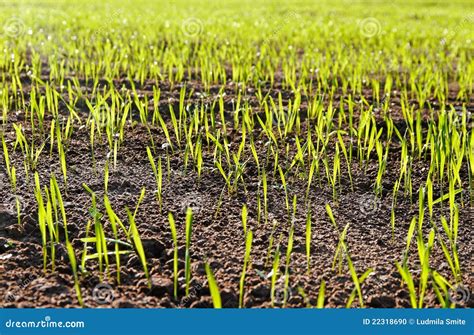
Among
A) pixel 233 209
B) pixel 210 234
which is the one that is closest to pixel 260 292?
pixel 210 234

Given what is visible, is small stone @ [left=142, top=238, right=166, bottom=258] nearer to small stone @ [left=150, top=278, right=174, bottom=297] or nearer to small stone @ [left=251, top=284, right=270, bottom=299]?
small stone @ [left=150, top=278, right=174, bottom=297]

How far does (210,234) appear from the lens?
2.24m

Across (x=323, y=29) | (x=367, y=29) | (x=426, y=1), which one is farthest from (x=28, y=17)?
(x=426, y=1)

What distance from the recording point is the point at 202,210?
2438 mm

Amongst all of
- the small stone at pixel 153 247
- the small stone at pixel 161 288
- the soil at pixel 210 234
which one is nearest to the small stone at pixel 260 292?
the soil at pixel 210 234

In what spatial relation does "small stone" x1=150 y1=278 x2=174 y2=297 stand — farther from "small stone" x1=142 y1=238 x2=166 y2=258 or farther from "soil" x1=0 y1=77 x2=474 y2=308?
"small stone" x1=142 y1=238 x2=166 y2=258

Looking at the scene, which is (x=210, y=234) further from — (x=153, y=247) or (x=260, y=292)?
(x=260, y=292)

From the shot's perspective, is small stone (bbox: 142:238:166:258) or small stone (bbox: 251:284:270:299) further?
small stone (bbox: 142:238:166:258)

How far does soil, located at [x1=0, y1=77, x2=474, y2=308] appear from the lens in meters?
1.87

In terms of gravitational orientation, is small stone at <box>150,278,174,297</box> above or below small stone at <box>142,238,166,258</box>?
below

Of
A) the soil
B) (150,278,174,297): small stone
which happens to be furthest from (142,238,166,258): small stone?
(150,278,174,297): small stone

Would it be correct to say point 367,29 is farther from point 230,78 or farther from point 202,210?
point 202,210

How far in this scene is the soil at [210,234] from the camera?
1.87 metres

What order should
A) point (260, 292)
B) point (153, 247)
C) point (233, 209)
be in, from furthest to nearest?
point (233, 209)
point (153, 247)
point (260, 292)
